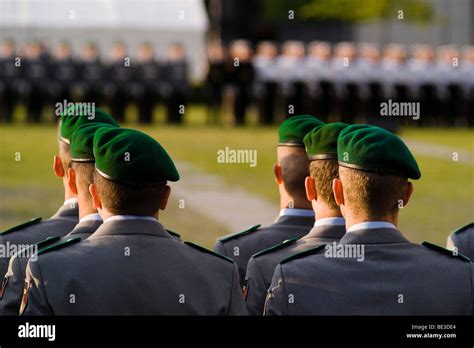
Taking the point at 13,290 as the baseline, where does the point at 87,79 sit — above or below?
above

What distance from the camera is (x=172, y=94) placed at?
27.5m

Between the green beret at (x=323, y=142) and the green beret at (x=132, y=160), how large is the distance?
2.32 feet

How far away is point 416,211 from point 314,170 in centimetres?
864

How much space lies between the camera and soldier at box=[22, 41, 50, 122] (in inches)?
1049

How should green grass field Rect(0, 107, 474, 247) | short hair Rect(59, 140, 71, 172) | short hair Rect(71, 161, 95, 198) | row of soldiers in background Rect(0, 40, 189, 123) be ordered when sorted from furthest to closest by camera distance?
row of soldiers in background Rect(0, 40, 189, 123)
green grass field Rect(0, 107, 474, 247)
short hair Rect(59, 140, 71, 172)
short hair Rect(71, 161, 95, 198)

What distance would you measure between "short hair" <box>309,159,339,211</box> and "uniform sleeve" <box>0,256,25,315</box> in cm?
108

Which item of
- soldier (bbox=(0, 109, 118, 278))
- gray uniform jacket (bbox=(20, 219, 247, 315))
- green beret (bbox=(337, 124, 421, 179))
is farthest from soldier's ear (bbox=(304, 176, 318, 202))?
soldier (bbox=(0, 109, 118, 278))

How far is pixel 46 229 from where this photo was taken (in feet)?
16.5

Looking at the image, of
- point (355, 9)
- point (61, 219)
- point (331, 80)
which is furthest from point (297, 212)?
point (355, 9)

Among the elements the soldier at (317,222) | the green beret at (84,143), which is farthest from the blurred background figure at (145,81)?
the soldier at (317,222)

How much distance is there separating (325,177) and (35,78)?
22.8 m

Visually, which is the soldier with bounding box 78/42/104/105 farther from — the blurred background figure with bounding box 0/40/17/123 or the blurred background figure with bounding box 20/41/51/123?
the blurred background figure with bounding box 0/40/17/123

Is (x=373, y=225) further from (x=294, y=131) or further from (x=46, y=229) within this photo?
(x=46, y=229)
